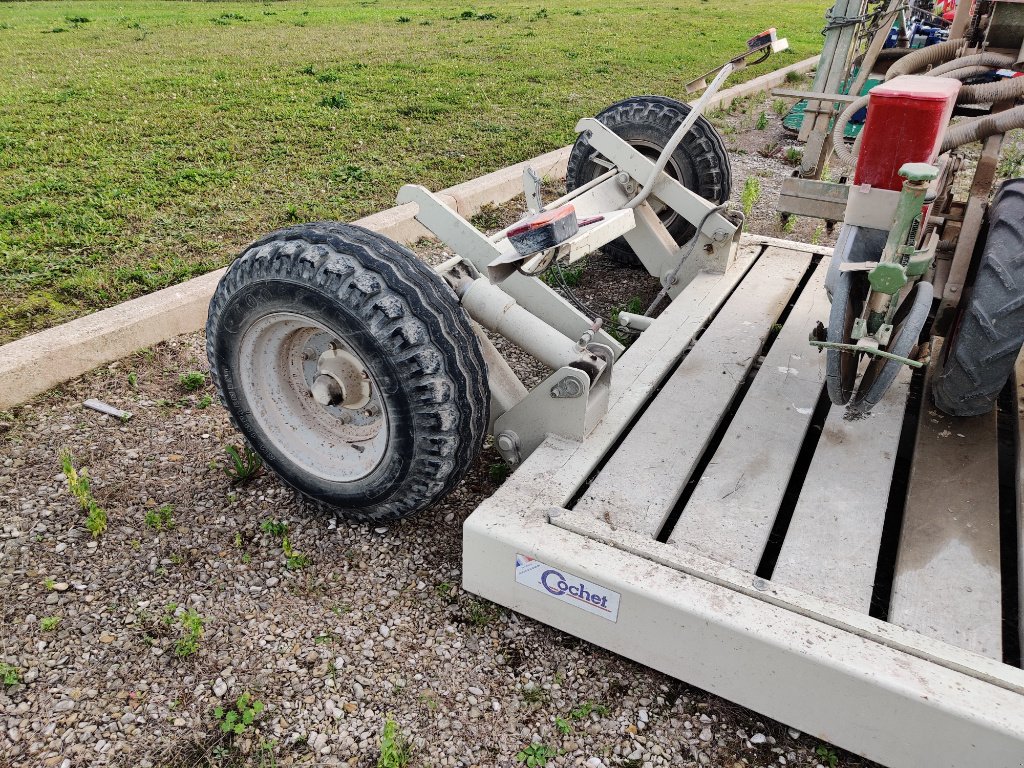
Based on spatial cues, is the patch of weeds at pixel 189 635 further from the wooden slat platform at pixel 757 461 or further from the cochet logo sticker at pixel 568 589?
the wooden slat platform at pixel 757 461

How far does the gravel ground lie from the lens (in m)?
1.87

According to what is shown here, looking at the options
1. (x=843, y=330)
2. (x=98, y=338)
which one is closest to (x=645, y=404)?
(x=843, y=330)

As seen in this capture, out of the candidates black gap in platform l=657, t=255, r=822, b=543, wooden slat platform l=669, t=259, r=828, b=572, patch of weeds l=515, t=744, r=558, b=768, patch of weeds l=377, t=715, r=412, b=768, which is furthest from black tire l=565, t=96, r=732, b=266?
patch of weeds l=377, t=715, r=412, b=768

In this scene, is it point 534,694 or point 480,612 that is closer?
point 534,694

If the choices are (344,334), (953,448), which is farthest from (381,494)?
(953,448)

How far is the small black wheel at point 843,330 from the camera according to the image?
205cm

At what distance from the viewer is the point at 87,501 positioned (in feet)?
8.19

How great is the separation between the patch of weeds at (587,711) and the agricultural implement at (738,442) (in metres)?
0.17

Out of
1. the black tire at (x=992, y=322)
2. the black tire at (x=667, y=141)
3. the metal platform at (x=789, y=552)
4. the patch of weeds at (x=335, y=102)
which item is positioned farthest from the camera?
the patch of weeds at (x=335, y=102)

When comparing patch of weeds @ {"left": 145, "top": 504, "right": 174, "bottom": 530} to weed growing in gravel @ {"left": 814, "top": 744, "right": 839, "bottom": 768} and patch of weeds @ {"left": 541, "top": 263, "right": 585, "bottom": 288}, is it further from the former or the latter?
patch of weeds @ {"left": 541, "top": 263, "right": 585, "bottom": 288}

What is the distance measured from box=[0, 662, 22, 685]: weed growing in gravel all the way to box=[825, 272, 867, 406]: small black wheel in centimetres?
231

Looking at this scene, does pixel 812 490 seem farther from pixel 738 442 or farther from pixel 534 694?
pixel 534 694

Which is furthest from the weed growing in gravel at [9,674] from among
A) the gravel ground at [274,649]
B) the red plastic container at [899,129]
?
the red plastic container at [899,129]

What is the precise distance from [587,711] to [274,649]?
0.87 m
